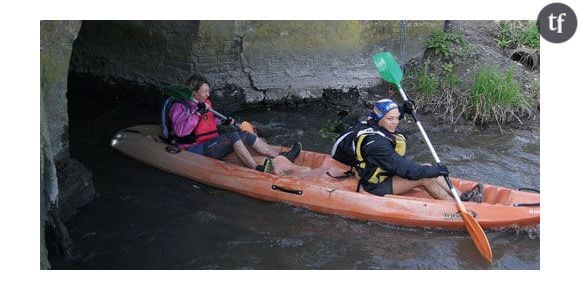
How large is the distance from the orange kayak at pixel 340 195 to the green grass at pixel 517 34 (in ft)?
13.6

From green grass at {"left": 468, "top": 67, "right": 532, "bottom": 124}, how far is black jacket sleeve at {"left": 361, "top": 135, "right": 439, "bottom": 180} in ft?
9.80

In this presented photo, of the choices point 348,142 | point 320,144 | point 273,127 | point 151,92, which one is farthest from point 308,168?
point 151,92

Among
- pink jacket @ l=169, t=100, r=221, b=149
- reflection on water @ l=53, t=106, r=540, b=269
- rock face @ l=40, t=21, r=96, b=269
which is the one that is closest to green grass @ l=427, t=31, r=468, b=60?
reflection on water @ l=53, t=106, r=540, b=269

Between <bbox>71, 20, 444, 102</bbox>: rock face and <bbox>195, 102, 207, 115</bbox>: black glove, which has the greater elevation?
<bbox>71, 20, 444, 102</bbox>: rock face

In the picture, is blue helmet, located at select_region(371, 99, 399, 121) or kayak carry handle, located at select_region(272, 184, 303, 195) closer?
blue helmet, located at select_region(371, 99, 399, 121)

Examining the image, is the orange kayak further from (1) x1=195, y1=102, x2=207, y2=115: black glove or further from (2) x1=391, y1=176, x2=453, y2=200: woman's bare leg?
(1) x1=195, y1=102, x2=207, y2=115: black glove

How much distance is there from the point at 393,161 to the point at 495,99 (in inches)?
129

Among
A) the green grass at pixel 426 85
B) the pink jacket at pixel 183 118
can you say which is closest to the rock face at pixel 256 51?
the green grass at pixel 426 85

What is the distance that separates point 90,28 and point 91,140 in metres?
2.15

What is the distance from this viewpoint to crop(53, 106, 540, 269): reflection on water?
17.8 feet

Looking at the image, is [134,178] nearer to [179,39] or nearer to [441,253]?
[179,39]

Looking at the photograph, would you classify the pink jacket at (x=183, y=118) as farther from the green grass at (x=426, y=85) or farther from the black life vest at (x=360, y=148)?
the green grass at (x=426, y=85)

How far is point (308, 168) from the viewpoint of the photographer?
257 inches
